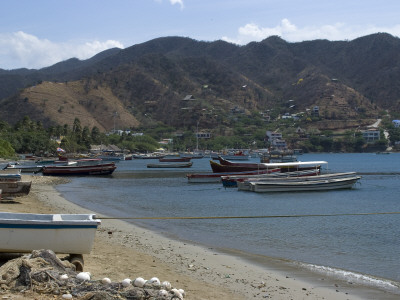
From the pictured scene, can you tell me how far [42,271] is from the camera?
903cm

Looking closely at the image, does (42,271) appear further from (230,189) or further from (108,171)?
(108,171)

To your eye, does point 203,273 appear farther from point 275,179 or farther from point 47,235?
point 275,179

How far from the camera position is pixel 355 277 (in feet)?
41.9

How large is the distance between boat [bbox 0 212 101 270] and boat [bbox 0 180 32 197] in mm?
15809

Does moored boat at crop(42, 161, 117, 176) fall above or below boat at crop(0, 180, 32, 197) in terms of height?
below

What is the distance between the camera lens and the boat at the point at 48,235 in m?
10.7

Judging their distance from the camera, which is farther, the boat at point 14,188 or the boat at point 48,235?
the boat at point 14,188

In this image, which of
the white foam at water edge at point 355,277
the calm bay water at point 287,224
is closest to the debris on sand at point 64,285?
the white foam at water edge at point 355,277

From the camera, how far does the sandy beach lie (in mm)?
10727

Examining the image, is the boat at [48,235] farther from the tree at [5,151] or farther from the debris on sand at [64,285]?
the tree at [5,151]

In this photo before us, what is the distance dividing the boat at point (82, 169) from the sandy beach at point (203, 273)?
164 feet

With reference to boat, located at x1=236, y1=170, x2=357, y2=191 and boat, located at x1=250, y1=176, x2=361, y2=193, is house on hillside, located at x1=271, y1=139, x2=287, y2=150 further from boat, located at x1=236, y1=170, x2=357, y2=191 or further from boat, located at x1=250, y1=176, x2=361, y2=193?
boat, located at x1=250, y1=176, x2=361, y2=193

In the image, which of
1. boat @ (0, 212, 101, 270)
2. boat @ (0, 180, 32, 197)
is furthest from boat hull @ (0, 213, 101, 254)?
boat @ (0, 180, 32, 197)

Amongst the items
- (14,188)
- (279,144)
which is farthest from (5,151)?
(279,144)
